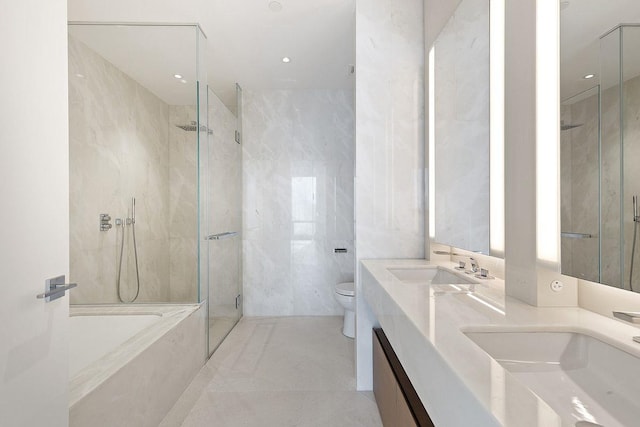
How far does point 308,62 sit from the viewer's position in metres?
2.77

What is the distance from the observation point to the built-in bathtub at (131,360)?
1.25 meters

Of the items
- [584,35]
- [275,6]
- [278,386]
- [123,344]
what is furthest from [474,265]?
[275,6]

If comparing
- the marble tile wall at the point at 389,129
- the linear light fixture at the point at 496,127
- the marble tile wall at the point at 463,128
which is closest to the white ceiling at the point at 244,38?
the marble tile wall at the point at 389,129

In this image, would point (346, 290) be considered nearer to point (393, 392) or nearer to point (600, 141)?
point (393, 392)

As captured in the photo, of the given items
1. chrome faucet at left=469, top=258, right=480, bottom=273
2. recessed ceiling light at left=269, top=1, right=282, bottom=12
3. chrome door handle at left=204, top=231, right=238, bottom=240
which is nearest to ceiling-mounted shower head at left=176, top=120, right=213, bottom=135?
chrome door handle at left=204, top=231, right=238, bottom=240

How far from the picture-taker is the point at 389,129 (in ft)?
6.71

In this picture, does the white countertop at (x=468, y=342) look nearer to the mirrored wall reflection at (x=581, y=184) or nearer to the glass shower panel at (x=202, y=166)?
the mirrored wall reflection at (x=581, y=184)

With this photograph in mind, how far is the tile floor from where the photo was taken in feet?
5.60

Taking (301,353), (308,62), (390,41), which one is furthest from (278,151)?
(301,353)

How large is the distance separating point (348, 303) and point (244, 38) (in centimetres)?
235

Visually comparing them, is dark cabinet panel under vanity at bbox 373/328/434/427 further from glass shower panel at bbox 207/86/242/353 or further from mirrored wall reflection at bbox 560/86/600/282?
glass shower panel at bbox 207/86/242/353

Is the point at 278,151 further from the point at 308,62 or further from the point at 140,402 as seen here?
the point at 140,402

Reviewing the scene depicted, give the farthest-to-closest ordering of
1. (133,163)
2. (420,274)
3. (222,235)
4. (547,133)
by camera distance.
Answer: (222,235) < (133,163) < (420,274) < (547,133)

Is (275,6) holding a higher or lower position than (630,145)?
higher
